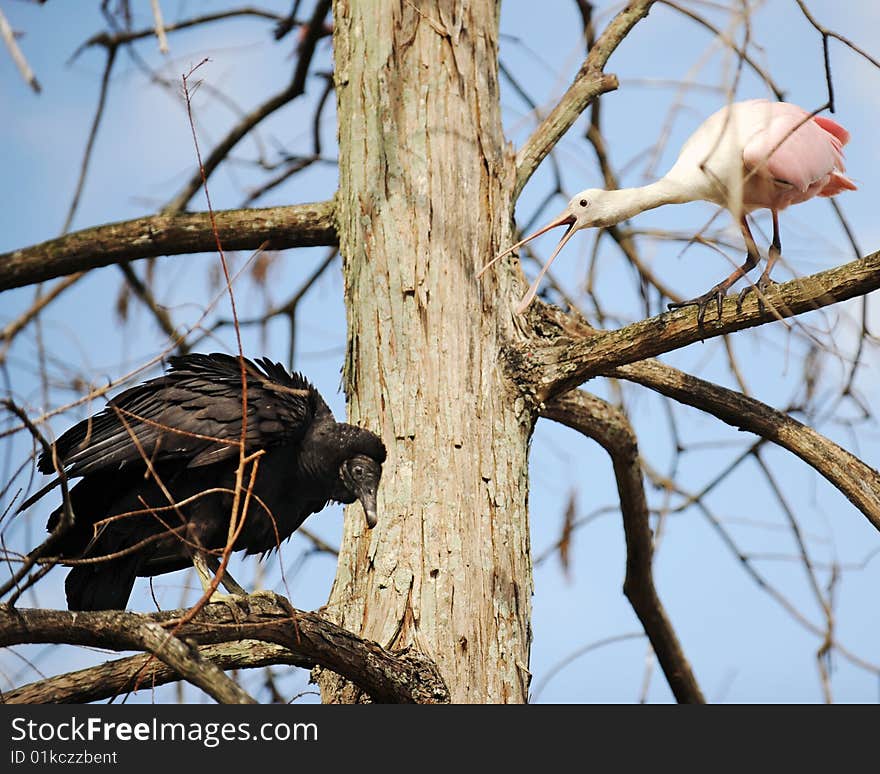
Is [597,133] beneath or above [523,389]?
above

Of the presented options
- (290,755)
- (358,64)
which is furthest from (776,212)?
(290,755)

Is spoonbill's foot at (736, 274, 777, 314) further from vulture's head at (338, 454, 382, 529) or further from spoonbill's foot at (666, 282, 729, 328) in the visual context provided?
vulture's head at (338, 454, 382, 529)

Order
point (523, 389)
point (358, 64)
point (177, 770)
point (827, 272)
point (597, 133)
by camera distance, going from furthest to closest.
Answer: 1. point (597, 133)
2. point (358, 64)
3. point (523, 389)
4. point (827, 272)
5. point (177, 770)

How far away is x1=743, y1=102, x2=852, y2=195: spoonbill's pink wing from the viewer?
4.05 metres

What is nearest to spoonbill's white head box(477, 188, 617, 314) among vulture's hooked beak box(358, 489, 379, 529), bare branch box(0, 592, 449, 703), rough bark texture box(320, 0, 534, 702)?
rough bark texture box(320, 0, 534, 702)

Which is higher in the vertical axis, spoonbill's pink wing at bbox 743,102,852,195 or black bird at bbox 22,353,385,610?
spoonbill's pink wing at bbox 743,102,852,195

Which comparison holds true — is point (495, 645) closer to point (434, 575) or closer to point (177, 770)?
point (434, 575)

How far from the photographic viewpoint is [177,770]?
277cm

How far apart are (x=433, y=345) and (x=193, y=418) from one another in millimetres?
836

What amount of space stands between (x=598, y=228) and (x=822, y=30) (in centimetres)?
172

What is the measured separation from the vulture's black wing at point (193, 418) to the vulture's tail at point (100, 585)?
0.35 m

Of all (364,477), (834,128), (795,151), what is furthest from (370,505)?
(834,128)

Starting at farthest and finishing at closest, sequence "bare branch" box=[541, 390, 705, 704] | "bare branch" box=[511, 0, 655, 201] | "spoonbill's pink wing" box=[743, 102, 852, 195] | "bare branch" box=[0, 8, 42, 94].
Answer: "bare branch" box=[541, 390, 705, 704] < "bare branch" box=[511, 0, 655, 201] < "spoonbill's pink wing" box=[743, 102, 852, 195] < "bare branch" box=[0, 8, 42, 94]

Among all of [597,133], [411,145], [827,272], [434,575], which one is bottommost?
[434,575]
